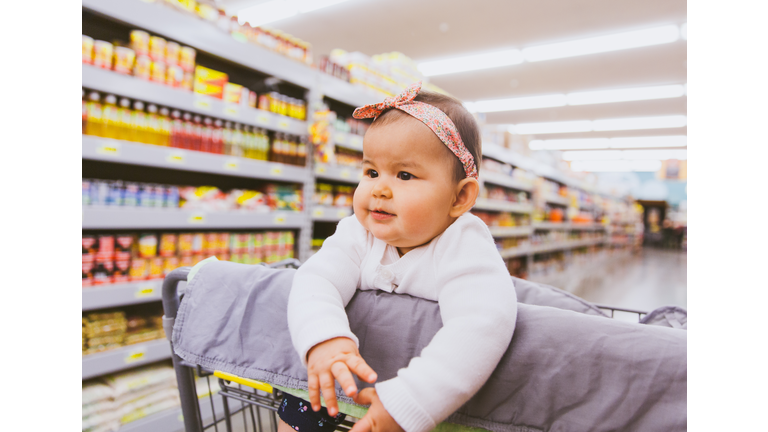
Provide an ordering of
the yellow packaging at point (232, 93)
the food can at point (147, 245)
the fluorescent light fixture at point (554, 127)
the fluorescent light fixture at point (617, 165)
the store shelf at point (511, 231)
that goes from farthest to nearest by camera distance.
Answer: the fluorescent light fixture at point (617, 165) < the fluorescent light fixture at point (554, 127) < the store shelf at point (511, 231) < the yellow packaging at point (232, 93) < the food can at point (147, 245)

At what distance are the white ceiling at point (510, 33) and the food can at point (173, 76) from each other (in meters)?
3.80

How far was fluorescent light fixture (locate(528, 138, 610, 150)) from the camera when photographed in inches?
488

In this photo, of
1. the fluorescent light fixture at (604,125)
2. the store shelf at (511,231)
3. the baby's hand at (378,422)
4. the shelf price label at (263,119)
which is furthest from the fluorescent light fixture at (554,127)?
the baby's hand at (378,422)

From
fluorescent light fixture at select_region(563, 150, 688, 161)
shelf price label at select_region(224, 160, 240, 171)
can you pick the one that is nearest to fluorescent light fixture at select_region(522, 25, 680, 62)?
shelf price label at select_region(224, 160, 240, 171)

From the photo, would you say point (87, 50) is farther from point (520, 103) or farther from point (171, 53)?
point (520, 103)

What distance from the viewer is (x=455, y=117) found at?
32.7 inches

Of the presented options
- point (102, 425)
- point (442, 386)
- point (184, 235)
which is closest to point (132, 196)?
point (184, 235)

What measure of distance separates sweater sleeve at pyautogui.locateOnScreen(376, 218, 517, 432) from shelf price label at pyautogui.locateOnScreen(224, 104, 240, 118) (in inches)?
86.4

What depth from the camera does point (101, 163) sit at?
2.44m

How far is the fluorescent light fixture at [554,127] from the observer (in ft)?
34.6

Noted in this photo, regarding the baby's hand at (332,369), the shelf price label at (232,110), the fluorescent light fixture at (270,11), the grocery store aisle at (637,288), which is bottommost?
the grocery store aisle at (637,288)

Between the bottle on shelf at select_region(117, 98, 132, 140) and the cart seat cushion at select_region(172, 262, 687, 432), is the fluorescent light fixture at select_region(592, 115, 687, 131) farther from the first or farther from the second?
the cart seat cushion at select_region(172, 262, 687, 432)

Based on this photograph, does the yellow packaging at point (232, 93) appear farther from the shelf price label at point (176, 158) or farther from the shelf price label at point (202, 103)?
the shelf price label at point (176, 158)
